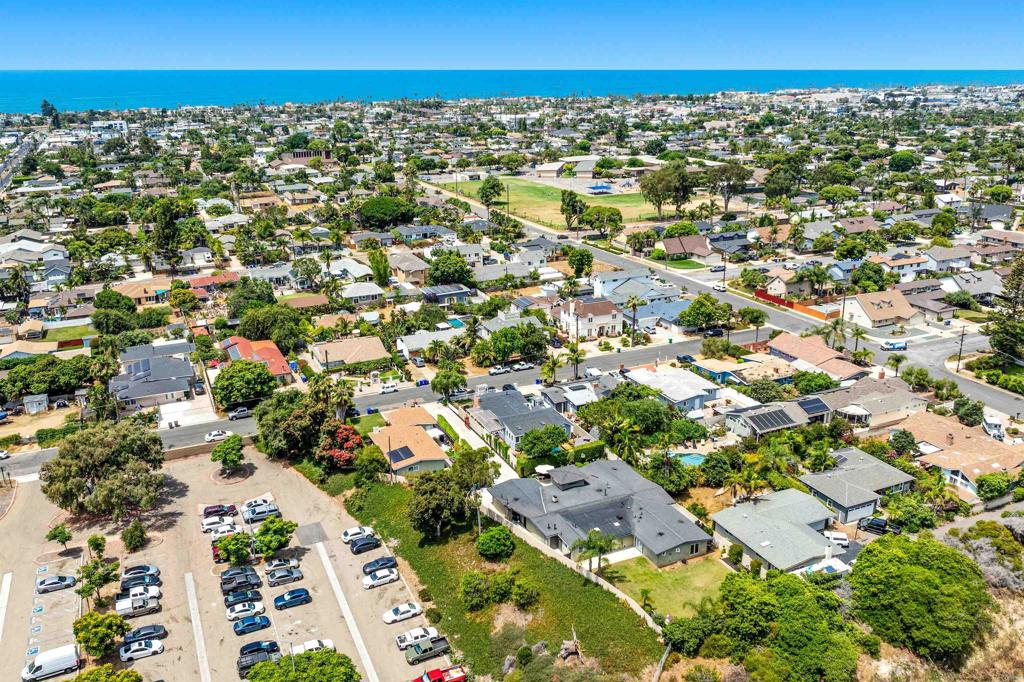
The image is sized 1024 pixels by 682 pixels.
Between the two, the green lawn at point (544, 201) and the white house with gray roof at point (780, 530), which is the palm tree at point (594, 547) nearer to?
the white house with gray roof at point (780, 530)

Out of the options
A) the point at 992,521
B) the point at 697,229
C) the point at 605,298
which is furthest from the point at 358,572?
the point at 697,229

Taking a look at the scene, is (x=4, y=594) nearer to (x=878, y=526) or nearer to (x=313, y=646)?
(x=313, y=646)

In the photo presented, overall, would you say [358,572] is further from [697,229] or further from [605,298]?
[697,229]

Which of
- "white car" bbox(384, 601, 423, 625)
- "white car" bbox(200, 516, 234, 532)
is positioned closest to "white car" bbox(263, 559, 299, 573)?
"white car" bbox(200, 516, 234, 532)

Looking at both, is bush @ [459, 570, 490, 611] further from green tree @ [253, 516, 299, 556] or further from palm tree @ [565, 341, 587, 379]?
palm tree @ [565, 341, 587, 379]

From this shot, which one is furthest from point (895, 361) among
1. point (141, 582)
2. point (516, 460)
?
point (141, 582)

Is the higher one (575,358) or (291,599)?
(575,358)
